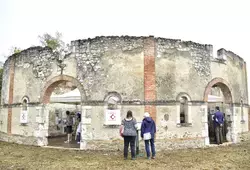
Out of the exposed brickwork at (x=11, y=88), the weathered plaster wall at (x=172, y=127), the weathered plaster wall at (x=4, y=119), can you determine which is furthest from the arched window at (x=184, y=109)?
the weathered plaster wall at (x=4, y=119)

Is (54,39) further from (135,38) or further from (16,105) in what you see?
(135,38)

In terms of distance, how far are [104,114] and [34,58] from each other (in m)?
4.71

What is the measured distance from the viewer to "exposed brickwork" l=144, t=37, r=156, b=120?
991 cm

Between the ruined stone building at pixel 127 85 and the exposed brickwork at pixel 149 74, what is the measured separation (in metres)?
0.04

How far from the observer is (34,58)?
38.2 feet

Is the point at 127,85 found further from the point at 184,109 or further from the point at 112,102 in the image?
the point at 184,109

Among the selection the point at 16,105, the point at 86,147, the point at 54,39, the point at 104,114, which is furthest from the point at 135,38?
the point at 54,39

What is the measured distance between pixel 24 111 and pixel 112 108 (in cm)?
470

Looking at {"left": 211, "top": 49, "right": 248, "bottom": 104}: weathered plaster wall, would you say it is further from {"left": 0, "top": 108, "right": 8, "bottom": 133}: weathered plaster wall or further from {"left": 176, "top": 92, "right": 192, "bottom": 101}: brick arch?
{"left": 0, "top": 108, "right": 8, "bottom": 133}: weathered plaster wall

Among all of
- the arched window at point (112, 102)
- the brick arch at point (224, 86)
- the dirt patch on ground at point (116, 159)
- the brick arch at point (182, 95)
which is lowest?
the dirt patch on ground at point (116, 159)

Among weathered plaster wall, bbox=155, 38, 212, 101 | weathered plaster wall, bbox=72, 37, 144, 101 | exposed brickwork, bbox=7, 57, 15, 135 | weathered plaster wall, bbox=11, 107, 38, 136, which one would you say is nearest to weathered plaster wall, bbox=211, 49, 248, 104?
weathered plaster wall, bbox=155, 38, 212, 101

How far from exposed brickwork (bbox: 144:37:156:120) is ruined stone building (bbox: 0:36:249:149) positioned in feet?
0.12

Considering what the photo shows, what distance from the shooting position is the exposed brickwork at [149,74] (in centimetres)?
991

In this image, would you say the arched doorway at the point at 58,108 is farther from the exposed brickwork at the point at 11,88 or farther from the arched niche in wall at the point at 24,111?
the exposed brickwork at the point at 11,88
